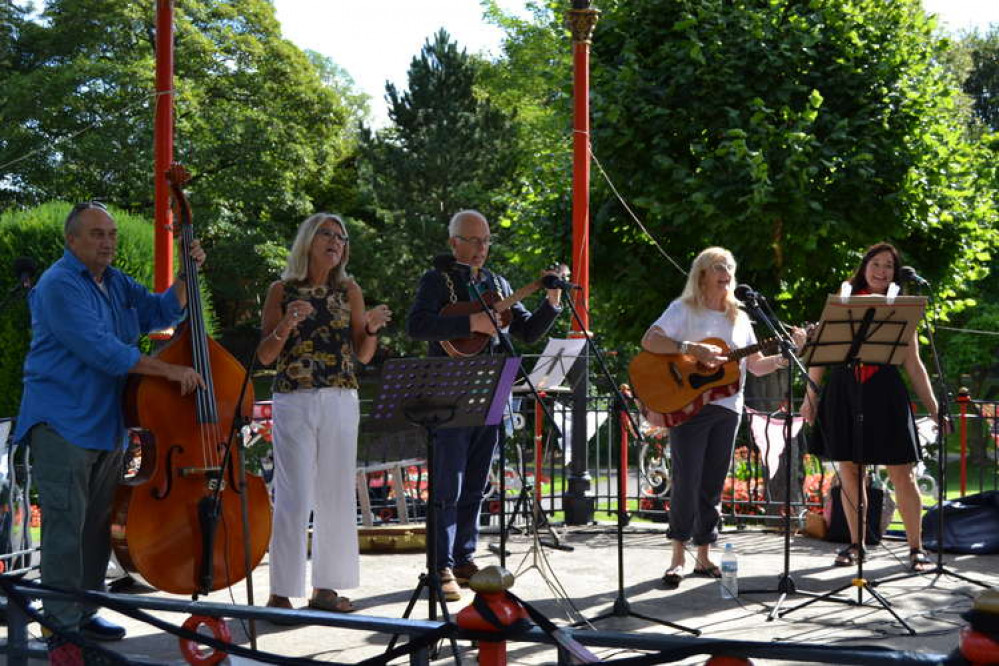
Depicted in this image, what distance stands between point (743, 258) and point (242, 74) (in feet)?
63.5

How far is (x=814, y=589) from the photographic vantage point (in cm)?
605

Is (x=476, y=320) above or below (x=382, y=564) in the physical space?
above

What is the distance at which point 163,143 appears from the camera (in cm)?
652

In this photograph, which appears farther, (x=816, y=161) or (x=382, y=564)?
(x=816, y=161)

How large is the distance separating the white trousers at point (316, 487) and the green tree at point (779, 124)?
620cm

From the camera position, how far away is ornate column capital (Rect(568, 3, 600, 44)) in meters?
8.55

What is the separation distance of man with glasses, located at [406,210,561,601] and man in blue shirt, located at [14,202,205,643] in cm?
Result: 142

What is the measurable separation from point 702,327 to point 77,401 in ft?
11.0

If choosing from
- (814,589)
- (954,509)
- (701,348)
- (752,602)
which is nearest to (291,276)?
(701,348)

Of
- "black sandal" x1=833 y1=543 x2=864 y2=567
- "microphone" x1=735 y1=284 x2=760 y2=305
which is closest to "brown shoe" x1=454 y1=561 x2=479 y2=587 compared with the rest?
"microphone" x1=735 y1=284 x2=760 y2=305

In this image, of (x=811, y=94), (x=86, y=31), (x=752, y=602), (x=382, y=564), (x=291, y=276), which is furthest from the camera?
(x=86, y=31)

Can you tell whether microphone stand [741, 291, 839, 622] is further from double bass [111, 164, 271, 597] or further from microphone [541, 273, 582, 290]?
double bass [111, 164, 271, 597]

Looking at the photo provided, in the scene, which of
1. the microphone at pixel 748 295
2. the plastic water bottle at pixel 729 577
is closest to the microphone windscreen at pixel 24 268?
the microphone at pixel 748 295

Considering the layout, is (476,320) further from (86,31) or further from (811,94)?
(86,31)
